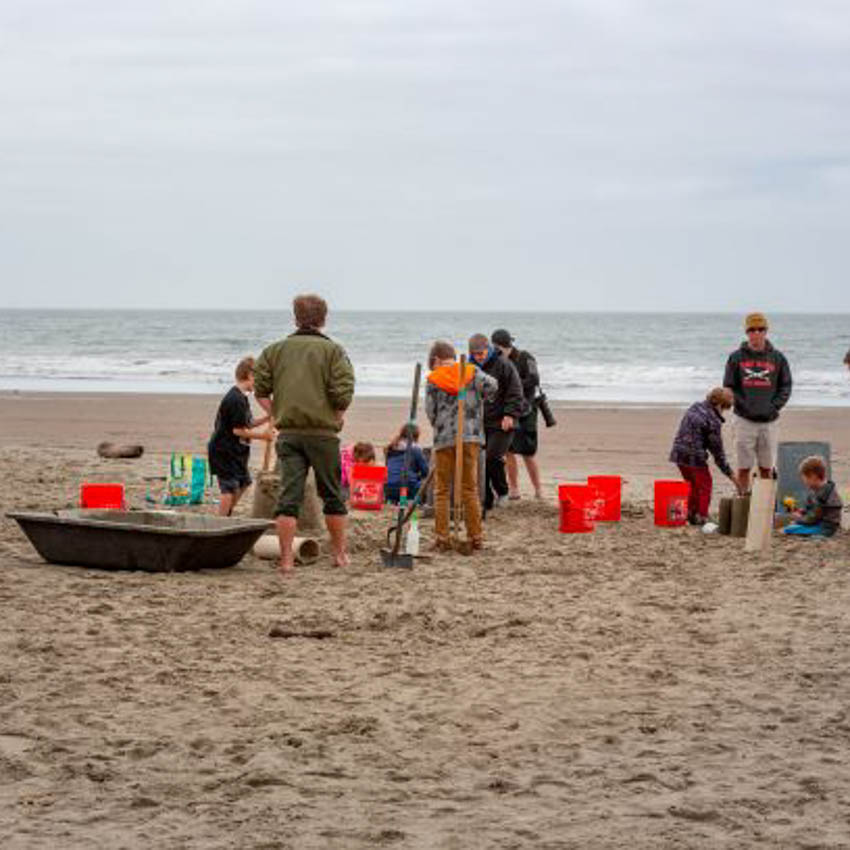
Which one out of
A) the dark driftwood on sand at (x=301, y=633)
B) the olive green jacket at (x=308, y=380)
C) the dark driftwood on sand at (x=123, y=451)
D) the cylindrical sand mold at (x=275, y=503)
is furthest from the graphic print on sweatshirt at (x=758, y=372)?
the dark driftwood on sand at (x=123, y=451)

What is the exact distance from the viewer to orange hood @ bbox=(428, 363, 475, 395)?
1110 cm

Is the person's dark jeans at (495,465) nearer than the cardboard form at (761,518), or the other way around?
the cardboard form at (761,518)

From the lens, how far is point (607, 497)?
42.7 ft

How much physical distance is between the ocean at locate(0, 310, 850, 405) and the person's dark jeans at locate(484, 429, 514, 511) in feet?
63.1

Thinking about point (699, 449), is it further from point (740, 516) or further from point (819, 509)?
point (819, 509)

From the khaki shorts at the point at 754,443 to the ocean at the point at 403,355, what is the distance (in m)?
19.6

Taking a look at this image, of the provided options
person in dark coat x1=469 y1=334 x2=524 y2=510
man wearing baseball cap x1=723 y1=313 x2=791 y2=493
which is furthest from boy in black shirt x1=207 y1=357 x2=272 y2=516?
man wearing baseball cap x1=723 y1=313 x2=791 y2=493

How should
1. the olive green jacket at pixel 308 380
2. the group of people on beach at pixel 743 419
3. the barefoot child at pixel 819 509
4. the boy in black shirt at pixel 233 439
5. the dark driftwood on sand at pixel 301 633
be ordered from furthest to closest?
the group of people on beach at pixel 743 419
the barefoot child at pixel 819 509
the boy in black shirt at pixel 233 439
the olive green jacket at pixel 308 380
the dark driftwood on sand at pixel 301 633

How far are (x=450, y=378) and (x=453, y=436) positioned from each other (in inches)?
15.5

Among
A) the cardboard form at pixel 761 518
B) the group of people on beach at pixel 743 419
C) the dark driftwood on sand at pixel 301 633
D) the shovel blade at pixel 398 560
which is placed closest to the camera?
the dark driftwood on sand at pixel 301 633

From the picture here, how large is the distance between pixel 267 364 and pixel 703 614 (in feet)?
9.69

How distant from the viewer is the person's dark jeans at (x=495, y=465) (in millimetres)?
13180

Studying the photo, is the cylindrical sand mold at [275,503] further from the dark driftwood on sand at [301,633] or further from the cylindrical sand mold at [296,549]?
the dark driftwood on sand at [301,633]

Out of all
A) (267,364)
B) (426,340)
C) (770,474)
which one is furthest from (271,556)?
(426,340)
